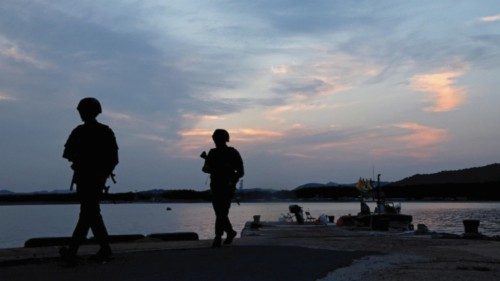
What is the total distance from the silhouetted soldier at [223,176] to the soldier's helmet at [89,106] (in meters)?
3.39

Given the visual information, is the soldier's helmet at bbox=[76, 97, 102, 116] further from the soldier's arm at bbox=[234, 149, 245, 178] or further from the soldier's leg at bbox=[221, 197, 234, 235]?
the soldier's arm at bbox=[234, 149, 245, 178]

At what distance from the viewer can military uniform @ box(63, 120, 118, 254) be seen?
8547mm

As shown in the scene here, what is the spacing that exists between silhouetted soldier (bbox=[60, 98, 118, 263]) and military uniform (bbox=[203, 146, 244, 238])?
320 cm

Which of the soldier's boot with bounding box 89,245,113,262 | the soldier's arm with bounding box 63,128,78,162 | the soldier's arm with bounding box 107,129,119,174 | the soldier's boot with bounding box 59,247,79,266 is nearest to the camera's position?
the soldier's boot with bounding box 59,247,79,266

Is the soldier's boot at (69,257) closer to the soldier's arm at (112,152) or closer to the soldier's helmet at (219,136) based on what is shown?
the soldier's arm at (112,152)

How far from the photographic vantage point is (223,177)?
1184 cm

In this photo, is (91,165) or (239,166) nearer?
(91,165)

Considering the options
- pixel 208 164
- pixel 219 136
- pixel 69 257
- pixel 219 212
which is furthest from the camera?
pixel 219 136

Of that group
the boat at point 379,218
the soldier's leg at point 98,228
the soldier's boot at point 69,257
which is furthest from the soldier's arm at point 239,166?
the boat at point 379,218

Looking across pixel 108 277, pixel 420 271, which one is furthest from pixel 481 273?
pixel 108 277

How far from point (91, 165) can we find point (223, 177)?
3.60 m

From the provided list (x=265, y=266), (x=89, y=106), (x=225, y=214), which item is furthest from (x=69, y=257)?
(x=225, y=214)

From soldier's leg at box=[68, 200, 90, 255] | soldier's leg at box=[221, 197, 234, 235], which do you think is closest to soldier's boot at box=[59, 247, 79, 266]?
soldier's leg at box=[68, 200, 90, 255]

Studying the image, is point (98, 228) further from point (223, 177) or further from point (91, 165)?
point (223, 177)
